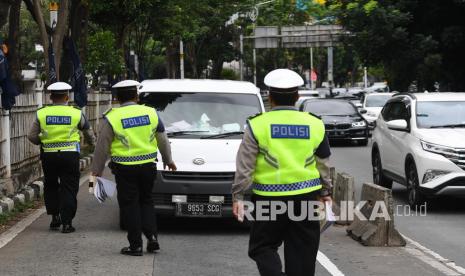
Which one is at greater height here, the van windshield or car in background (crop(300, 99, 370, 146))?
the van windshield

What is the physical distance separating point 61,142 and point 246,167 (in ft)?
16.4

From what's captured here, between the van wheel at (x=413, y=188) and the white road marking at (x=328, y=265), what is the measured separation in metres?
3.44

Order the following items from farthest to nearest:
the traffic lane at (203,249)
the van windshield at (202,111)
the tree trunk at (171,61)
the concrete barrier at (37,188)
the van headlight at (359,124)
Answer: the tree trunk at (171,61) < the van headlight at (359,124) < the concrete barrier at (37,188) < the van windshield at (202,111) < the traffic lane at (203,249)

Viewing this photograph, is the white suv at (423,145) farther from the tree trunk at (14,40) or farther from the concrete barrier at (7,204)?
the tree trunk at (14,40)

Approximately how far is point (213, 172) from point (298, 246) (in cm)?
423

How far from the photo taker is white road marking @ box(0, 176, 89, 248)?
32.4 ft

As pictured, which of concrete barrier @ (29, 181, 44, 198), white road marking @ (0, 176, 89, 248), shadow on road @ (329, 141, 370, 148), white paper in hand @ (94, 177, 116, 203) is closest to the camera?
white paper in hand @ (94, 177, 116, 203)

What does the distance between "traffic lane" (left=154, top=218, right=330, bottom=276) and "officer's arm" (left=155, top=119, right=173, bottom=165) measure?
3.28 ft

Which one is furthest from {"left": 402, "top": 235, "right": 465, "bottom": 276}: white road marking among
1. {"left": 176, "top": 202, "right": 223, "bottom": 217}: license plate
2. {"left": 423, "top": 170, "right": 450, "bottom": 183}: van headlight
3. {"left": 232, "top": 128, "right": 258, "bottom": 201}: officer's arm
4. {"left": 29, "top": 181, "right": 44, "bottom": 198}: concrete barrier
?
{"left": 29, "top": 181, "right": 44, "bottom": 198}: concrete barrier

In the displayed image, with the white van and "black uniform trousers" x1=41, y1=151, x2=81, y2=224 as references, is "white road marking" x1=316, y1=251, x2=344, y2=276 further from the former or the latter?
"black uniform trousers" x1=41, y1=151, x2=81, y2=224

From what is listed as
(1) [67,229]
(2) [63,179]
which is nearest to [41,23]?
(2) [63,179]

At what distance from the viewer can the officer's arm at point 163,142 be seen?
346 inches

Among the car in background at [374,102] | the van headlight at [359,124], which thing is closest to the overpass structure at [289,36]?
the car in background at [374,102]

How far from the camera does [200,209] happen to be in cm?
991
